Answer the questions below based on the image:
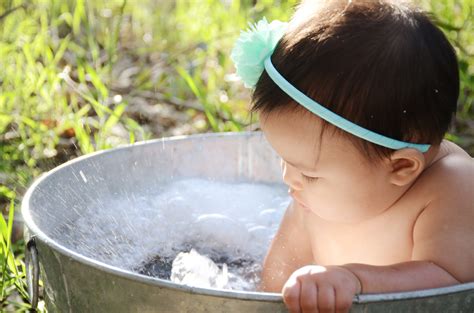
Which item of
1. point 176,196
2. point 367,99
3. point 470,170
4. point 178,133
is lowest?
point 178,133

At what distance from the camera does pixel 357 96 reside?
1133 mm

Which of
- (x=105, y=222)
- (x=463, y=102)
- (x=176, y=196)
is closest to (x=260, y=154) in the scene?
(x=176, y=196)

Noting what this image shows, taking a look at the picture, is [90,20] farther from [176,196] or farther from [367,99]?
[367,99]

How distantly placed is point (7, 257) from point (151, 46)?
1615 mm

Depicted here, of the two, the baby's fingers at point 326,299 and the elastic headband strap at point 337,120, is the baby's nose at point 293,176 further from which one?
the baby's fingers at point 326,299

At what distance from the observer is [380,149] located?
1.18m

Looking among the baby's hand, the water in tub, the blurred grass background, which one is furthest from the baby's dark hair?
the blurred grass background

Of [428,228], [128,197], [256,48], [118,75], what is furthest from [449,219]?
[118,75]

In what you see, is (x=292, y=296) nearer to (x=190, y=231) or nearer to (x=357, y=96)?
(x=357, y=96)

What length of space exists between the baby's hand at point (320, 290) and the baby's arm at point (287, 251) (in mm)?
520

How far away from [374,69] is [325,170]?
17 cm

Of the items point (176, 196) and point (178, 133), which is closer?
point (176, 196)

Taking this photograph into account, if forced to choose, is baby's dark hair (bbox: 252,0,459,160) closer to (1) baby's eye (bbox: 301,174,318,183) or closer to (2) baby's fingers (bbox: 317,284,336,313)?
(1) baby's eye (bbox: 301,174,318,183)

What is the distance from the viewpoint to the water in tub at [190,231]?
155cm
